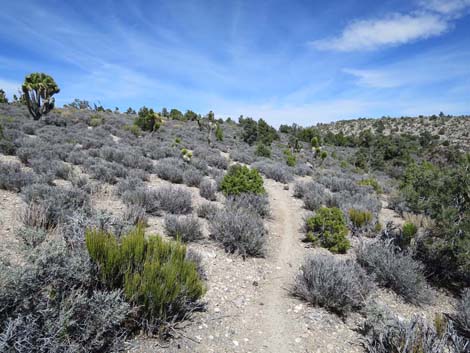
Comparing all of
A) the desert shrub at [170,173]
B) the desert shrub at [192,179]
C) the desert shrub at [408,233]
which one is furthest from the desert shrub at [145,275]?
the desert shrub at [170,173]

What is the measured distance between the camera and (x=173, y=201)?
7410mm

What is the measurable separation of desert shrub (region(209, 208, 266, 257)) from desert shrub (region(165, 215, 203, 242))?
40 cm

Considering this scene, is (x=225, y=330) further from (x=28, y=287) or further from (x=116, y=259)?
(x=28, y=287)

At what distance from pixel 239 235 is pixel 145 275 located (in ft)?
9.65

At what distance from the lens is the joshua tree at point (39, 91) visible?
21.5 metres

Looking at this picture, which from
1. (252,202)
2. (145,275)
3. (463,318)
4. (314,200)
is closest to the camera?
(145,275)

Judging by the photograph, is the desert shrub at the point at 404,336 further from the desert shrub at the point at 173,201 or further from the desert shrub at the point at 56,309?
the desert shrub at the point at 173,201

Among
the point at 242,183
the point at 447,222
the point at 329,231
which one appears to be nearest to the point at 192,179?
the point at 242,183

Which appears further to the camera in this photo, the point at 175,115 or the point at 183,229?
the point at 175,115

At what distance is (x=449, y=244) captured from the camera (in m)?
5.11

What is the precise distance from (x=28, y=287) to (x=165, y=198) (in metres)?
4.95

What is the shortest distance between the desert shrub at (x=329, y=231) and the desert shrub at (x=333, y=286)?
1713mm

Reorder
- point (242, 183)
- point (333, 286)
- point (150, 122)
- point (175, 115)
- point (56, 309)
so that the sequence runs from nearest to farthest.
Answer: point (56, 309) → point (333, 286) → point (242, 183) → point (150, 122) → point (175, 115)

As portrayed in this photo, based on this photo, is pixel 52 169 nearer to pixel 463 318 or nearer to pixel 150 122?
pixel 463 318
